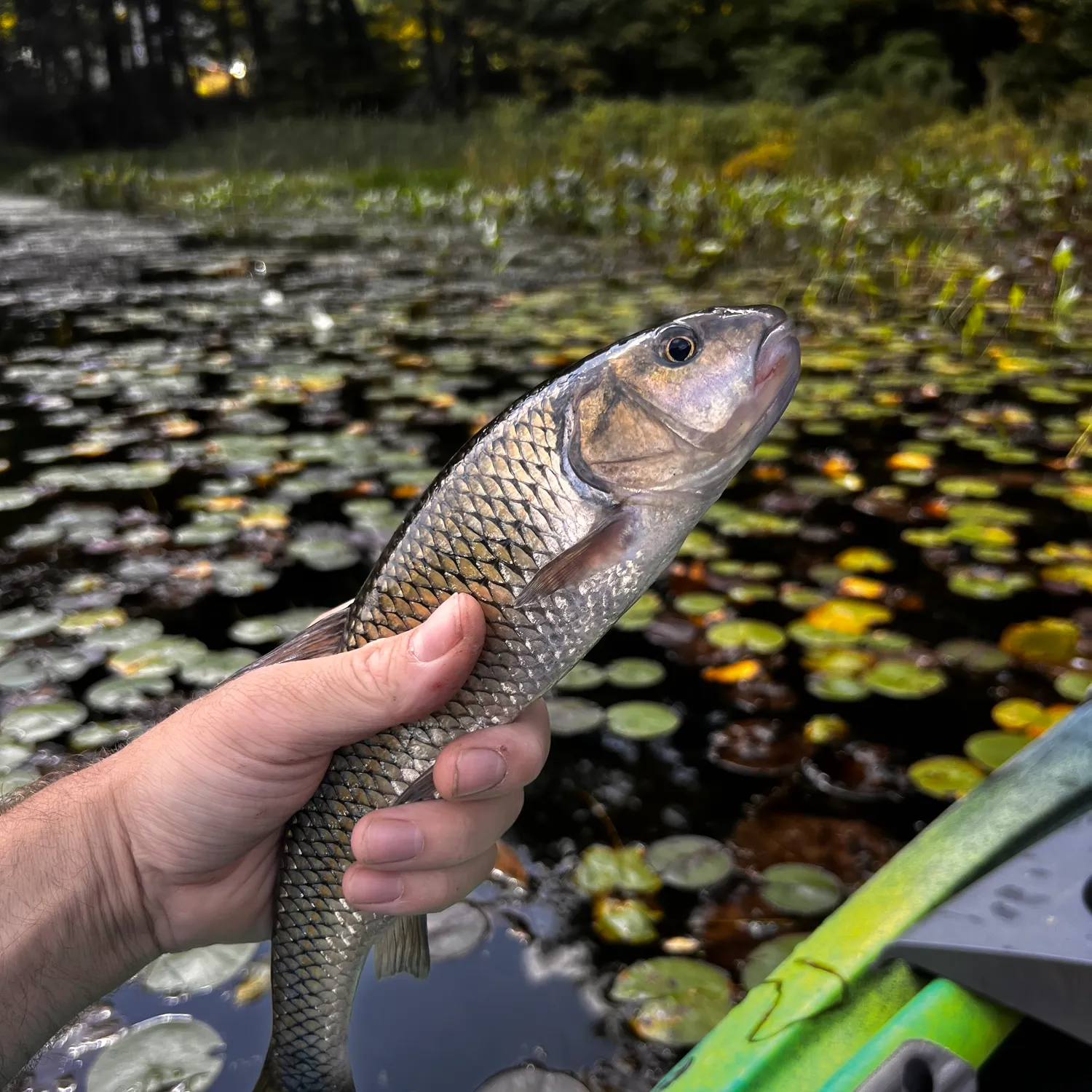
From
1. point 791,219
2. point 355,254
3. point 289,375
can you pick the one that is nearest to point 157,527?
point 289,375

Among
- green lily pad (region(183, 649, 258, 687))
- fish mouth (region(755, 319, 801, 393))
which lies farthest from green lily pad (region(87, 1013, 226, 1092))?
fish mouth (region(755, 319, 801, 393))

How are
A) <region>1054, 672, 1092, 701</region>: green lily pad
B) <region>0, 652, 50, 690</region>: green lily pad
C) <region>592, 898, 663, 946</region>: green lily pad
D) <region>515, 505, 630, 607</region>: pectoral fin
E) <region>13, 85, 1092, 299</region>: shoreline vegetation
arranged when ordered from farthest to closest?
<region>13, 85, 1092, 299</region>: shoreline vegetation, <region>0, 652, 50, 690</region>: green lily pad, <region>1054, 672, 1092, 701</region>: green lily pad, <region>592, 898, 663, 946</region>: green lily pad, <region>515, 505, 630, 607</region>: pectoral fin

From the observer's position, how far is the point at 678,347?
119 centimetres

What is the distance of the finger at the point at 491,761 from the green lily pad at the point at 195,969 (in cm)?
72

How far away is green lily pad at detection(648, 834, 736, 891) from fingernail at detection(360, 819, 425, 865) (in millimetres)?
735

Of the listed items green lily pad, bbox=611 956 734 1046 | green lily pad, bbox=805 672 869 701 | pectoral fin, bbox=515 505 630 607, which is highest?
pectoral fin, bbox=515 505 630 607

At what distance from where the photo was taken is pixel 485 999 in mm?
1761

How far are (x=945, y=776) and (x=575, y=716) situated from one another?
0.90m

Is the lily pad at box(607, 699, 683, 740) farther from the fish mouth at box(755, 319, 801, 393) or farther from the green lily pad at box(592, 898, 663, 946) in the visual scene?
the fish mouth at box(755, 319, 801, 393)

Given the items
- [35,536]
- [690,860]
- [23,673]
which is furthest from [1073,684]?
[35,536]

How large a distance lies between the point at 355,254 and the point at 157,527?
22.6 ft

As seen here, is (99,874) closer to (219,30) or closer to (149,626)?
(149,626)

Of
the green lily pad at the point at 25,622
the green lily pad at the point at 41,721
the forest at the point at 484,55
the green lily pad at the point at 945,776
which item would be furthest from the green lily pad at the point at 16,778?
the forest at the point at 484,55

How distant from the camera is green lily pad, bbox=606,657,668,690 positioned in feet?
8.51
